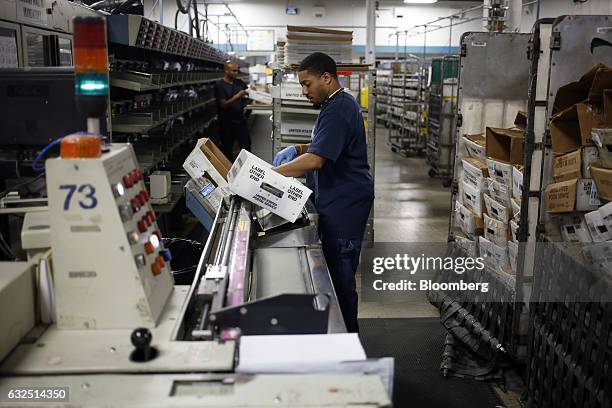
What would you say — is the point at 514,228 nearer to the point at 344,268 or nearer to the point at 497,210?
the point at 497,210

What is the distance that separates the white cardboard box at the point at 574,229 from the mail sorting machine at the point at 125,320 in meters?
1.80

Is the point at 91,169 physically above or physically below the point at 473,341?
above

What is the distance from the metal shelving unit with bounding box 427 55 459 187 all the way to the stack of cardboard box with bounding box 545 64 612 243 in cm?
596

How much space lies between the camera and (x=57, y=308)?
57.9 inches

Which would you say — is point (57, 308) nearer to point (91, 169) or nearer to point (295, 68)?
point (91, 169)

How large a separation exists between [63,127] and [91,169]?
1116 mm

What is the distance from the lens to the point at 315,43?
17.5 ft

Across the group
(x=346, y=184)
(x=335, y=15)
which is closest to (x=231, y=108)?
(x=346, y=184)

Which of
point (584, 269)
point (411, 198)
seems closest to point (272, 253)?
point (584, 269)

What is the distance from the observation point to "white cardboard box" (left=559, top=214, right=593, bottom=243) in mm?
2993

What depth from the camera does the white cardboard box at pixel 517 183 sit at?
3.54 metres

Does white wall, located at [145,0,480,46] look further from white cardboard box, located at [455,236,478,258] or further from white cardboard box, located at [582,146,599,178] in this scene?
white cardboard box, located at [582,146,599,178]

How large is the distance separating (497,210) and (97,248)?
10.0 ft

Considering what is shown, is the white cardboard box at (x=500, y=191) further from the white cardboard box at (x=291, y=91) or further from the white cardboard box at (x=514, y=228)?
the white cardboard box at (x=291, y=91)
